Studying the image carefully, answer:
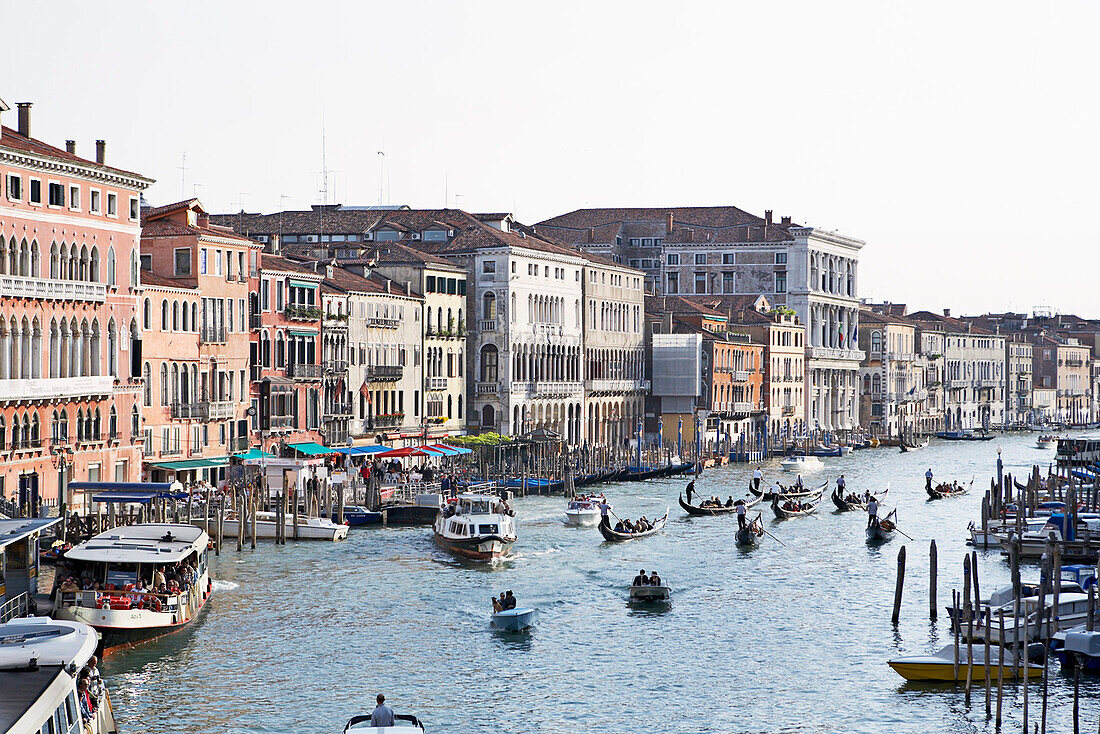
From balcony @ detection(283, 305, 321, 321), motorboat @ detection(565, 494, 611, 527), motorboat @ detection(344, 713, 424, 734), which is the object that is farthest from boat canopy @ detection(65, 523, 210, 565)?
balcony @ detection(283, 305, 321, 321)

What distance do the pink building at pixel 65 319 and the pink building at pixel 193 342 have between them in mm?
1589

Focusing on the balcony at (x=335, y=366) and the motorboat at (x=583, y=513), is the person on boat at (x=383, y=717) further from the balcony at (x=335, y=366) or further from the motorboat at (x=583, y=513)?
the balcony at (x=335, y=366)

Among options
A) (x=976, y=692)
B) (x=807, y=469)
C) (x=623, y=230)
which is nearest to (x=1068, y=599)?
(x=976, y=692)

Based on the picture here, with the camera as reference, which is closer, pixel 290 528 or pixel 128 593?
pixel 128 593

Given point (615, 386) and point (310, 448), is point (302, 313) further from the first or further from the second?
point (615, 386)

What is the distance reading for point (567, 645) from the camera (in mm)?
24922

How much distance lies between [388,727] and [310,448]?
87.6 feet

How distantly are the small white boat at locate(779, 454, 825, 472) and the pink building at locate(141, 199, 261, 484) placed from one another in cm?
2531

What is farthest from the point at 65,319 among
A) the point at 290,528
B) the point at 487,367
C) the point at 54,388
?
the point at 487,367

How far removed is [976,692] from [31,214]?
20.8 meters

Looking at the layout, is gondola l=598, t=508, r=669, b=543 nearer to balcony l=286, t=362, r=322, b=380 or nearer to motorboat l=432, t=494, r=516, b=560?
motorboat l=432, t=494, r=516, b=560

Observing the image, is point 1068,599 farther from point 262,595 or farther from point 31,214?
point 31,214

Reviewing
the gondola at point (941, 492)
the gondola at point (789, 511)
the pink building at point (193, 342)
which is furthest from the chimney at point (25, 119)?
the gondola at point (941, 492)

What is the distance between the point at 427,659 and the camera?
77.7 ft
